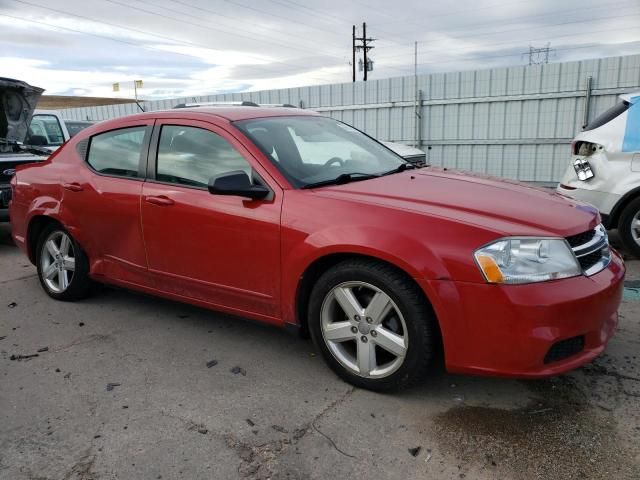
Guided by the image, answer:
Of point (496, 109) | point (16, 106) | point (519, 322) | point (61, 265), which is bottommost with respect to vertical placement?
point (61, 265)

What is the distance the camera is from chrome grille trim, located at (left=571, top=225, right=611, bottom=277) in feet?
8.87

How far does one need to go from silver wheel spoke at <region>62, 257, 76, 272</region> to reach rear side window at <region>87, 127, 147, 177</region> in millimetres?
A: 824

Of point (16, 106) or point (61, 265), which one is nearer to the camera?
point (61, 265)

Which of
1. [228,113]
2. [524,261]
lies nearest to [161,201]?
[228,113]

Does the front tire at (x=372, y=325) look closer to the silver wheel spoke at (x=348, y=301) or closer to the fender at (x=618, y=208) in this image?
the silver wheel spoke at (x=348, y=301)

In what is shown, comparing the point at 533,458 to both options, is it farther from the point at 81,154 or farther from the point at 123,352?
the point at 81,154

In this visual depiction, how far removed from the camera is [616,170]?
5.45 meters

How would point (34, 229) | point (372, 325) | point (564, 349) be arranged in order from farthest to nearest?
point (34, 229), point (372, 325), point (564, 349)

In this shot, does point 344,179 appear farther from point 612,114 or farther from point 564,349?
point 612,114

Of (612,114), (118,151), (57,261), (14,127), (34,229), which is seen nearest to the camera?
(118,151)

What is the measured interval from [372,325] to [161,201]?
170cm

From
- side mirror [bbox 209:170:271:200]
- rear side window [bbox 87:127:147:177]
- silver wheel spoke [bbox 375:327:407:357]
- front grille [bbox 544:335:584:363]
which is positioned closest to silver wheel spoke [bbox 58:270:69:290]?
rear side window [bbox 87:127:147:177]

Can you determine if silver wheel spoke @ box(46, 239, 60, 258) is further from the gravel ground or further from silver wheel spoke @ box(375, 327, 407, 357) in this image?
silver wheel spoke @ box(375, 327, 407, 357)

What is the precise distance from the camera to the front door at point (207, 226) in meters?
3.20
